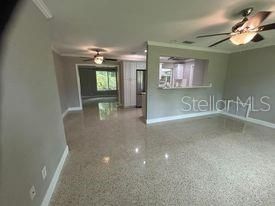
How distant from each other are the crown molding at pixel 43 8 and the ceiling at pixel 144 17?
0.05 meters

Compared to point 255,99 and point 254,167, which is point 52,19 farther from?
point 255,99

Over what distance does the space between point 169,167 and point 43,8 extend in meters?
2.87

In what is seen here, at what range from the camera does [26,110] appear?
128cm

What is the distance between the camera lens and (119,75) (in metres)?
6.61

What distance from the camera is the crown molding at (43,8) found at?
162 cm

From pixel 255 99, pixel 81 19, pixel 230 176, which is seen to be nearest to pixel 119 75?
pixel 81 19

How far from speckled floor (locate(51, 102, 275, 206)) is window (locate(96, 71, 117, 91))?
692 cm

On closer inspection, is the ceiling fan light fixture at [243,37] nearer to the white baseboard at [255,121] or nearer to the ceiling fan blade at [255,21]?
the ceiling fan blade at [255,21]

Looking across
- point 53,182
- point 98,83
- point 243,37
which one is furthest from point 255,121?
point 98,83

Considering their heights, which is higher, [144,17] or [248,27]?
[144,17]

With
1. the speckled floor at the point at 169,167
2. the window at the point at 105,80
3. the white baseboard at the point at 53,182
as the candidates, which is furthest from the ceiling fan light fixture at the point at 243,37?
the window at the point at 105,80

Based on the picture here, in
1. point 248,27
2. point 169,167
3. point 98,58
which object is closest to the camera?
point 248,27

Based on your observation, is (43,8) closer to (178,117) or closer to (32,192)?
(32,192)

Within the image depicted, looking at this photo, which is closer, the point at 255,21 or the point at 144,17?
the point at 255,21
